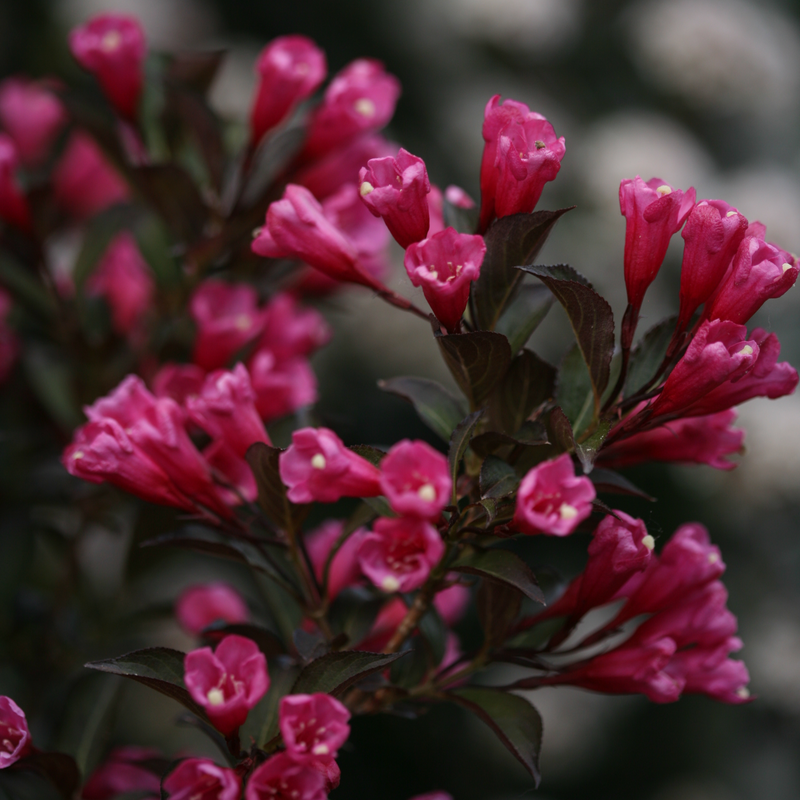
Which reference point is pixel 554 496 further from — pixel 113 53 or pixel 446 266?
pixel 113 53

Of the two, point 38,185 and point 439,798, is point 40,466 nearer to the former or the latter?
point 38,185

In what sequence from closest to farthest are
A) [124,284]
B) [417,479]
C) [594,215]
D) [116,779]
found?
[417,479], [116,779], [124,284], [594,215]

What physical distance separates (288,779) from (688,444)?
225 mm

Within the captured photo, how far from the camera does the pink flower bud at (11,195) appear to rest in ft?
1.78

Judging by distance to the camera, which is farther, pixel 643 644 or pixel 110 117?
pixel 110 117

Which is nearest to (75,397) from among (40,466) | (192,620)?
(40,466)

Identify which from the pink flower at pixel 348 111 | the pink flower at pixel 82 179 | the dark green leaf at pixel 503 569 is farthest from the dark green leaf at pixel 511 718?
the pink flower at pixel 82 179

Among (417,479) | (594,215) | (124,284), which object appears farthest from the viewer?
(594,215)

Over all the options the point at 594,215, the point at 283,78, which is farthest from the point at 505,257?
the point at 594,215

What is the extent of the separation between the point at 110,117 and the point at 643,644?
1.55 feet

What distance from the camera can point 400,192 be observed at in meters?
0.33

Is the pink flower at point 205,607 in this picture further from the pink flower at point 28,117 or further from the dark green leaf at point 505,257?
the pink flower at point 28,117

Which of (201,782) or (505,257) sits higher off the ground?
(505,257)

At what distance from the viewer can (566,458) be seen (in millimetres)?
294
